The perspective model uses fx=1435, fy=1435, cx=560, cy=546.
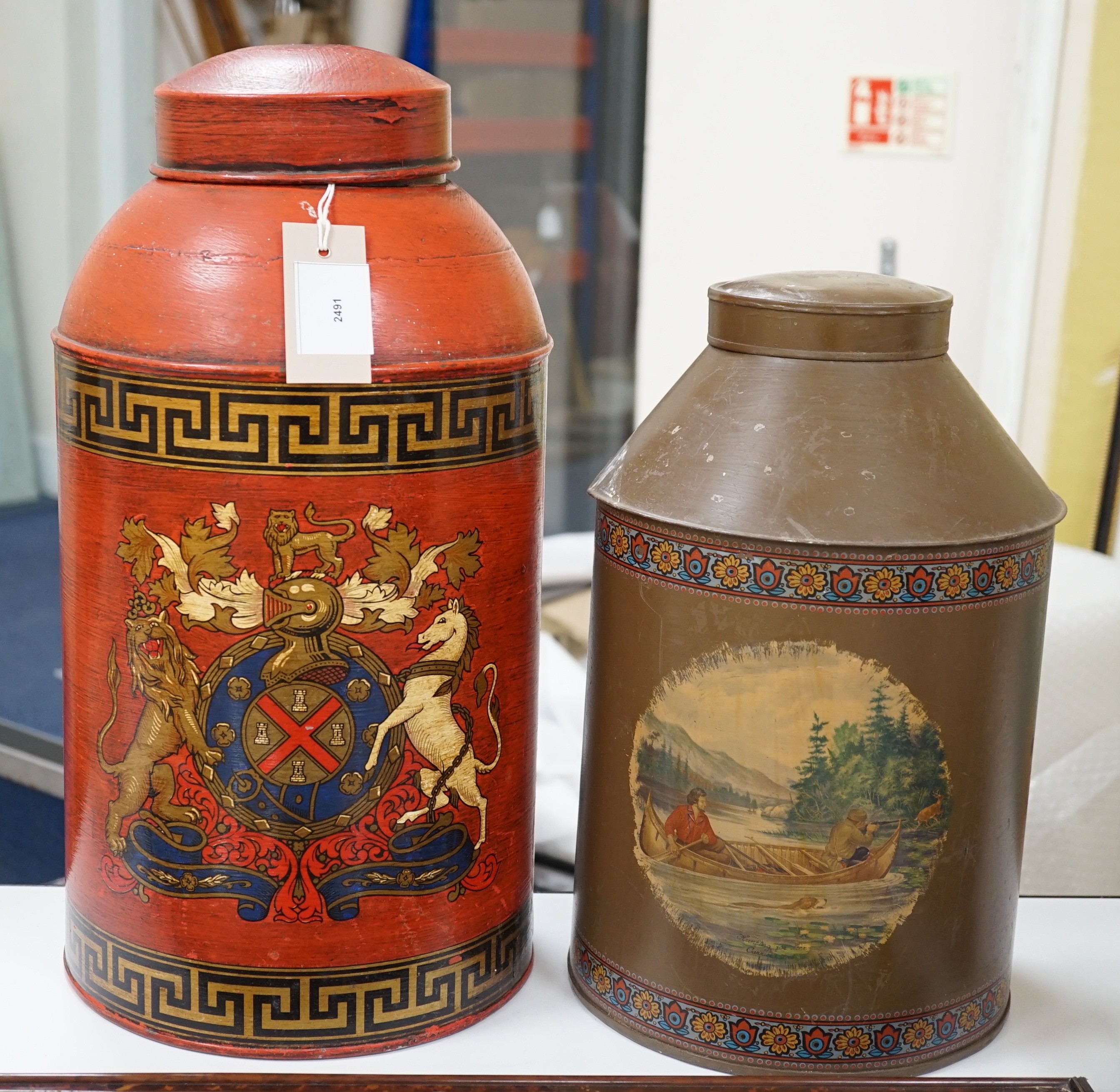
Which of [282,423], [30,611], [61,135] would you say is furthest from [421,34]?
[282,423]

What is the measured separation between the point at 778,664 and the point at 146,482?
482 mm

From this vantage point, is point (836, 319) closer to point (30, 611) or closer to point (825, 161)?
point (825, 161)

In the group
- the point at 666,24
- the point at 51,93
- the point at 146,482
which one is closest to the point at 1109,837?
the point at 146,482

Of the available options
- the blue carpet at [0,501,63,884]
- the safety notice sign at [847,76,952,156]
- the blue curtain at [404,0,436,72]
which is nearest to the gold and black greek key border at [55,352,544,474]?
the blue carpet at [0,501,63,884]

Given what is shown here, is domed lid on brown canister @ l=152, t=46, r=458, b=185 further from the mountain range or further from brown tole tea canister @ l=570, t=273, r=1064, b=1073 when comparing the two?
the mountain range

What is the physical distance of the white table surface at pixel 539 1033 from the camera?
44.5 inches

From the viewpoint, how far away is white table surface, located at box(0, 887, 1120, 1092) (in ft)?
3.71

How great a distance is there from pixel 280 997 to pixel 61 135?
2.22 m

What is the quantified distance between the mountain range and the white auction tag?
35 centimetres

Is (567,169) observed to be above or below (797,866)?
above

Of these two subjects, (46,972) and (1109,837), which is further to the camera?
(1109,837)

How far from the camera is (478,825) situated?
3.83ft

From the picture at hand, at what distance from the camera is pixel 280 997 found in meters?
1.12

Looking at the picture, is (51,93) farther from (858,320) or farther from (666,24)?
(858,320)
